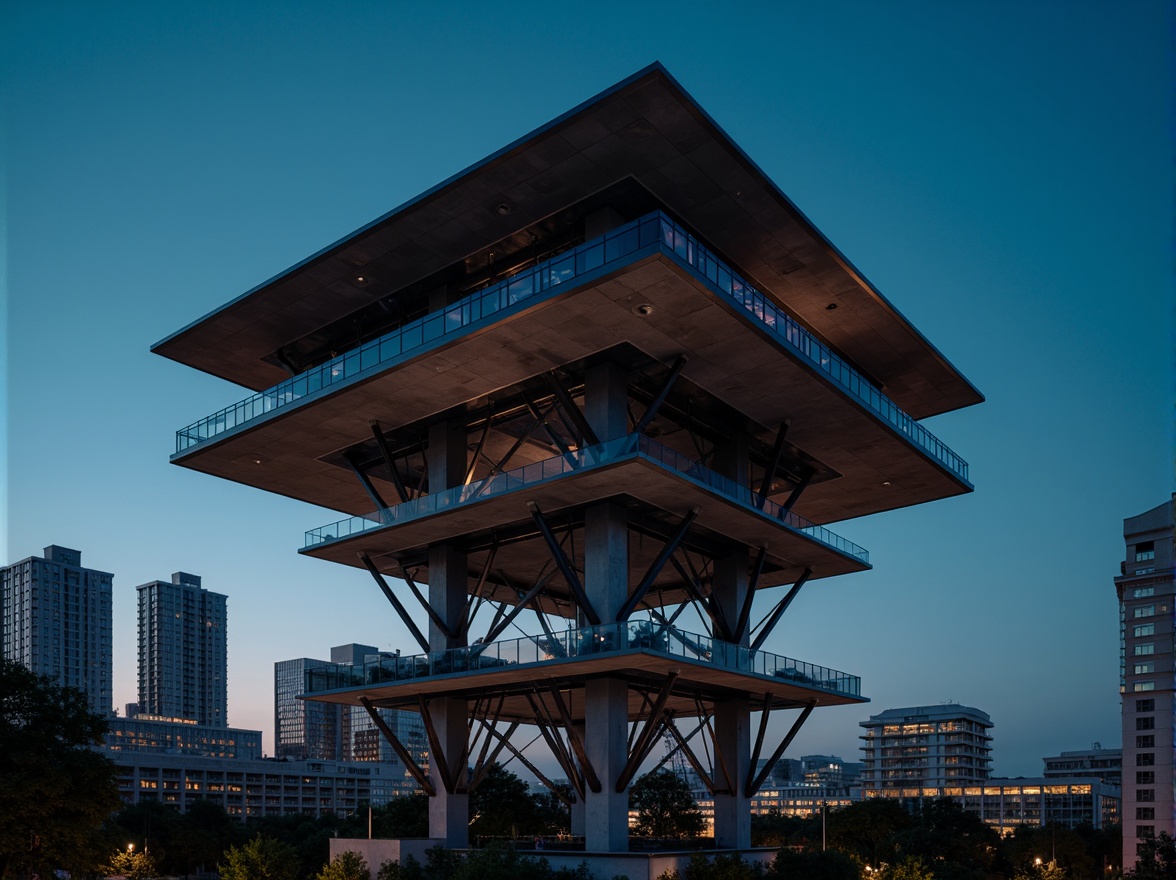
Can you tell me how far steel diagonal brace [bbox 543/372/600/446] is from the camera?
134 feet

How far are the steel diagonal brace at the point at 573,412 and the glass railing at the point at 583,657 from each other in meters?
6.80

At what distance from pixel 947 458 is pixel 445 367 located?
25.8m

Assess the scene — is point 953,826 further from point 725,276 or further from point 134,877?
point 725,276

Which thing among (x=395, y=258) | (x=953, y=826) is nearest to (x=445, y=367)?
(x=395, y=258)

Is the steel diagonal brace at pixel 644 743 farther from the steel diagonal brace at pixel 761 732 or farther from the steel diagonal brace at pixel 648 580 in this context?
the steel diagonal brace at pixel 761 732

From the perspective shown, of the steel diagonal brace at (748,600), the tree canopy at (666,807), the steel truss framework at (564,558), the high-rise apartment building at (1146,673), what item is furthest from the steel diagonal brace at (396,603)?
the high-rise apartment building at (1146,673)

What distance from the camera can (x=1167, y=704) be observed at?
378ft

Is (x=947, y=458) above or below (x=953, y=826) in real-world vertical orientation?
above

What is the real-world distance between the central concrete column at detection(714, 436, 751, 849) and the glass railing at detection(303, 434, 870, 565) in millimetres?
2751

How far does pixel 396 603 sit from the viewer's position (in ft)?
161

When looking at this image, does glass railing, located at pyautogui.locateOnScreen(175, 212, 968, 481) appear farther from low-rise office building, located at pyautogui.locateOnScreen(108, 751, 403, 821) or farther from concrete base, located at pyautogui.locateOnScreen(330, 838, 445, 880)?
low-rise office building, located at pyautogui.locateOnScreen(108, 751, 403, 821)

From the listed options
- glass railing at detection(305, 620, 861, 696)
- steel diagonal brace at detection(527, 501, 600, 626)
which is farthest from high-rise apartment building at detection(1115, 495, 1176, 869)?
steel diagonal brace at detection(527, 501, 600, 626)

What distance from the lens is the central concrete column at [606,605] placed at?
41031 millimetres

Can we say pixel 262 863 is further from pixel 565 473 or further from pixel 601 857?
pixel 565 473
